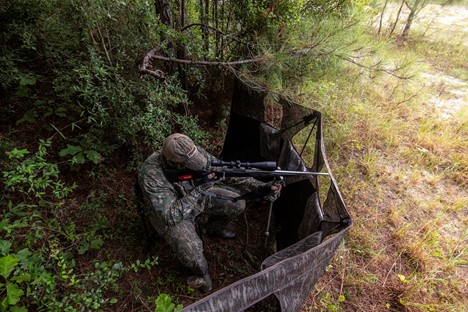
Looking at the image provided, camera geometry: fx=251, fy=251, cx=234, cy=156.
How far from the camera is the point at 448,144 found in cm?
433

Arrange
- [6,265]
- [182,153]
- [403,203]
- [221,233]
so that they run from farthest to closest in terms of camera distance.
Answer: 1. [403,203]
2. [221,233]
3. [182,153]
4. [6,265]

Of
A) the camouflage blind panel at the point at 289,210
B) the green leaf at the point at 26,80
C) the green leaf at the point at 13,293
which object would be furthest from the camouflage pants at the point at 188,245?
the green leaf at the point at 26,80

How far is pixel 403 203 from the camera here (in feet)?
11.4

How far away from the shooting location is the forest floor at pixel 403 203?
257 centimetres

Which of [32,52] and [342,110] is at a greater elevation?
[32,52]

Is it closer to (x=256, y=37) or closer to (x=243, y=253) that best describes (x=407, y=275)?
(x=243, y=253)

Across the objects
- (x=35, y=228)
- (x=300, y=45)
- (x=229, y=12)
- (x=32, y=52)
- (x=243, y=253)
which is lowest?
(x=243, y=253)

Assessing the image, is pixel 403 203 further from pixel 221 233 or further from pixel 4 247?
pixel 4 247

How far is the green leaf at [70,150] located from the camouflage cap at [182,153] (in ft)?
4.24

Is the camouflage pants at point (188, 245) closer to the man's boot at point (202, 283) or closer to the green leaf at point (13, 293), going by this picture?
the man's boot at point (202, 283)

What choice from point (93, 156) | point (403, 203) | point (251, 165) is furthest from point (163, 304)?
point (403, 203)

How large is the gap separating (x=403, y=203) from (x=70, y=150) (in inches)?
170

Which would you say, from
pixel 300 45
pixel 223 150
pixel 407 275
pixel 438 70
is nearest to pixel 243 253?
pixel 223 150

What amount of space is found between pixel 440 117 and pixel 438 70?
3.47 meters
